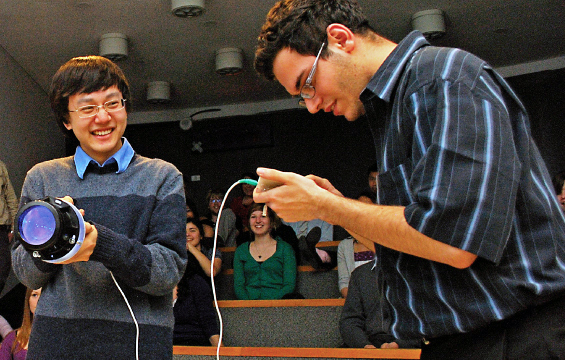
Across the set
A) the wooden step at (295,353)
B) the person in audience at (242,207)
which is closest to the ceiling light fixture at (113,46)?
the person in audience at (242,207)

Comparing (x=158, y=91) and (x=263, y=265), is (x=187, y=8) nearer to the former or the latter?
(x=158, y=91)

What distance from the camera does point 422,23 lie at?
477 centimetres

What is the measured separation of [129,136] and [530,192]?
6.88m

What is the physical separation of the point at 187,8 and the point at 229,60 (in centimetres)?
111

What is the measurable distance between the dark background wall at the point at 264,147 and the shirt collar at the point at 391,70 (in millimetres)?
5534

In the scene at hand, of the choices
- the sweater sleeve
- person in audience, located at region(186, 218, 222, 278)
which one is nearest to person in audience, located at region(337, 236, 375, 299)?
the sweater sleeve

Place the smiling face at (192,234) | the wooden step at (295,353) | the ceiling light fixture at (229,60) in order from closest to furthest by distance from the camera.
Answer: the wooden step at (295,353), the smiling face at (192,234), the ceiling light fixture at (229,60)

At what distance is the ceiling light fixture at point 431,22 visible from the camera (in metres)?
4.73

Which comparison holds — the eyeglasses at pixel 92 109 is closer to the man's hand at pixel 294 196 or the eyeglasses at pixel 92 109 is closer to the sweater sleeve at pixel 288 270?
the man's hand at pixel 294 196

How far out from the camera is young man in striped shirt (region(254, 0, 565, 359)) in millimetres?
791

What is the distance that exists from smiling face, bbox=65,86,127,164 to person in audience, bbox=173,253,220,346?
6.48 ft

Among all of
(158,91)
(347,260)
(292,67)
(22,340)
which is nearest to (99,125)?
(292,67)

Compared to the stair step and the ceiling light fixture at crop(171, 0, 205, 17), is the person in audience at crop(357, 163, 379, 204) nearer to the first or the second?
the stair step

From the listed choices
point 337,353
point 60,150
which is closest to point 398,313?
point 337,353
